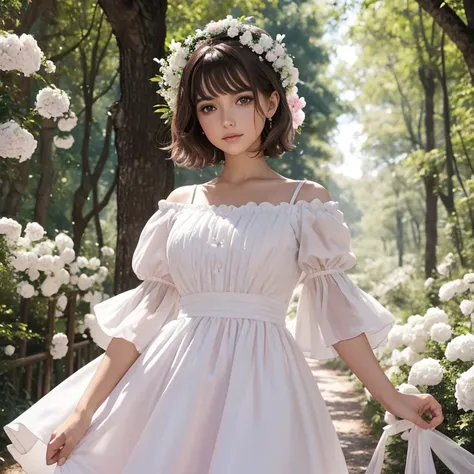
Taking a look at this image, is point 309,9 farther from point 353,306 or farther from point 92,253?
point 353,306

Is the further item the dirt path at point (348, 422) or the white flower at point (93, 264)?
the white flower at point (93, 264)

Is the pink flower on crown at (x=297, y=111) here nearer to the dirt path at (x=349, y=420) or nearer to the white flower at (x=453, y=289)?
the dirt path at (x=349, y=420)

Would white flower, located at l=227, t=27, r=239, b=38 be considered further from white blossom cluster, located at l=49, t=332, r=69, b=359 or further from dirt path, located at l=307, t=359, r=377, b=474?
white blossom cluster, located at l=49, t=332, r=69, b=359

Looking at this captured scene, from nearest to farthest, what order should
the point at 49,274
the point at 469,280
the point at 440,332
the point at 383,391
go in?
the point at 383,391
the point at 440,332
the point at 469,280
the point at 49,274

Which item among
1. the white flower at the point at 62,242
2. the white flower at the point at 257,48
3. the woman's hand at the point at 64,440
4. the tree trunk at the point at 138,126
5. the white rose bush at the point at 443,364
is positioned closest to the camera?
the woman's hand at the point at 64,440

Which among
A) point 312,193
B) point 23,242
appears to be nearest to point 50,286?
point 23,242

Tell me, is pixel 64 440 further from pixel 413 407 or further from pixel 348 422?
pixel 348 422

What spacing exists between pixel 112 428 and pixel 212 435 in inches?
13.6

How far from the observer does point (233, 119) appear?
9.35 feet

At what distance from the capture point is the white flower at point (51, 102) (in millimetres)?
5516

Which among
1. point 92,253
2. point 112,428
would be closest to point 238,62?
point 112,428

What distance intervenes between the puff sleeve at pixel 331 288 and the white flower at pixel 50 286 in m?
5.35

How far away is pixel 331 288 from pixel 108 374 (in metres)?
0.82

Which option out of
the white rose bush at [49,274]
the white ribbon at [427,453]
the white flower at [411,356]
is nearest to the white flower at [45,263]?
the white rose bush at [49,274]
